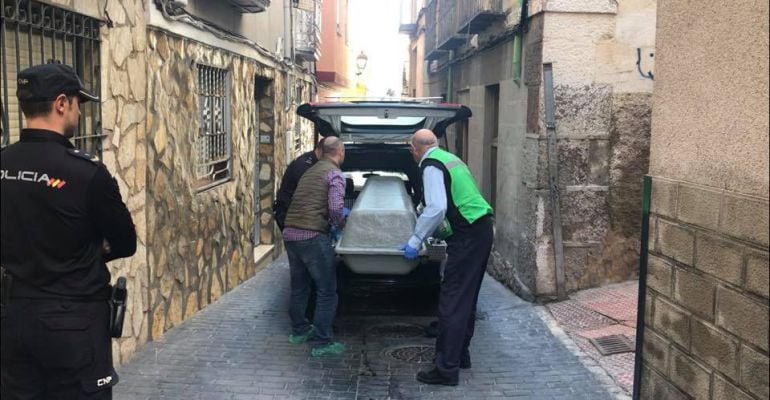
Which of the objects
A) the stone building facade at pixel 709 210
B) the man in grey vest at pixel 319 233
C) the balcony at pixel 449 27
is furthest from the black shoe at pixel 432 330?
the balcony at pixel 449 27

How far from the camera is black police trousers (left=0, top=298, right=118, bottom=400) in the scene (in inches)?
108

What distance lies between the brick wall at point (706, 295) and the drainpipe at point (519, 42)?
4.08 metres

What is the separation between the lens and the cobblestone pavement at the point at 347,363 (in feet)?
16.0

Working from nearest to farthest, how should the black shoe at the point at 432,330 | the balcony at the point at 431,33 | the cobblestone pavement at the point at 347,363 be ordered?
1. the cobblestone pavement at the point at 347,363
2. the black shoe at the point at 432,330
3. the balcony at the point at 431,33

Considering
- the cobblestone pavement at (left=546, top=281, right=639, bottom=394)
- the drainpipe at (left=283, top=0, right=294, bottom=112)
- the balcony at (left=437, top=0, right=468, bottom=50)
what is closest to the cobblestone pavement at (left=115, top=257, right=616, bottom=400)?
the cobblestone pavement at (left=546, top=281, right=639, bottom=394)

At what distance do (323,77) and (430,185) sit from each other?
1579 cm

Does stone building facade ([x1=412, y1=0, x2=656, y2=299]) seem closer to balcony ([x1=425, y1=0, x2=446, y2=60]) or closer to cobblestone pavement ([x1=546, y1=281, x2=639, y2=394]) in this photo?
cobblestone pavement ([x1=546, y1=281, x2=639, y2=394])

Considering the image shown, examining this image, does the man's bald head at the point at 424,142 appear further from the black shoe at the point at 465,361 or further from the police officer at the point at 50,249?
the police officer at the point at 50,249

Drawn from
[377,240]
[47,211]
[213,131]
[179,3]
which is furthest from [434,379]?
[213,131]

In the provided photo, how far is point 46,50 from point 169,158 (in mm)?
1760

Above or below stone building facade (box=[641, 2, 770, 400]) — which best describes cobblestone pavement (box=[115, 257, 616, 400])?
below

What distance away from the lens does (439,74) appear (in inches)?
623

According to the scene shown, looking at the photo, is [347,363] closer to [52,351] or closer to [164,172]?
[164,172]

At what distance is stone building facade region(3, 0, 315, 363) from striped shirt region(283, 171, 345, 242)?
3.82 ft
